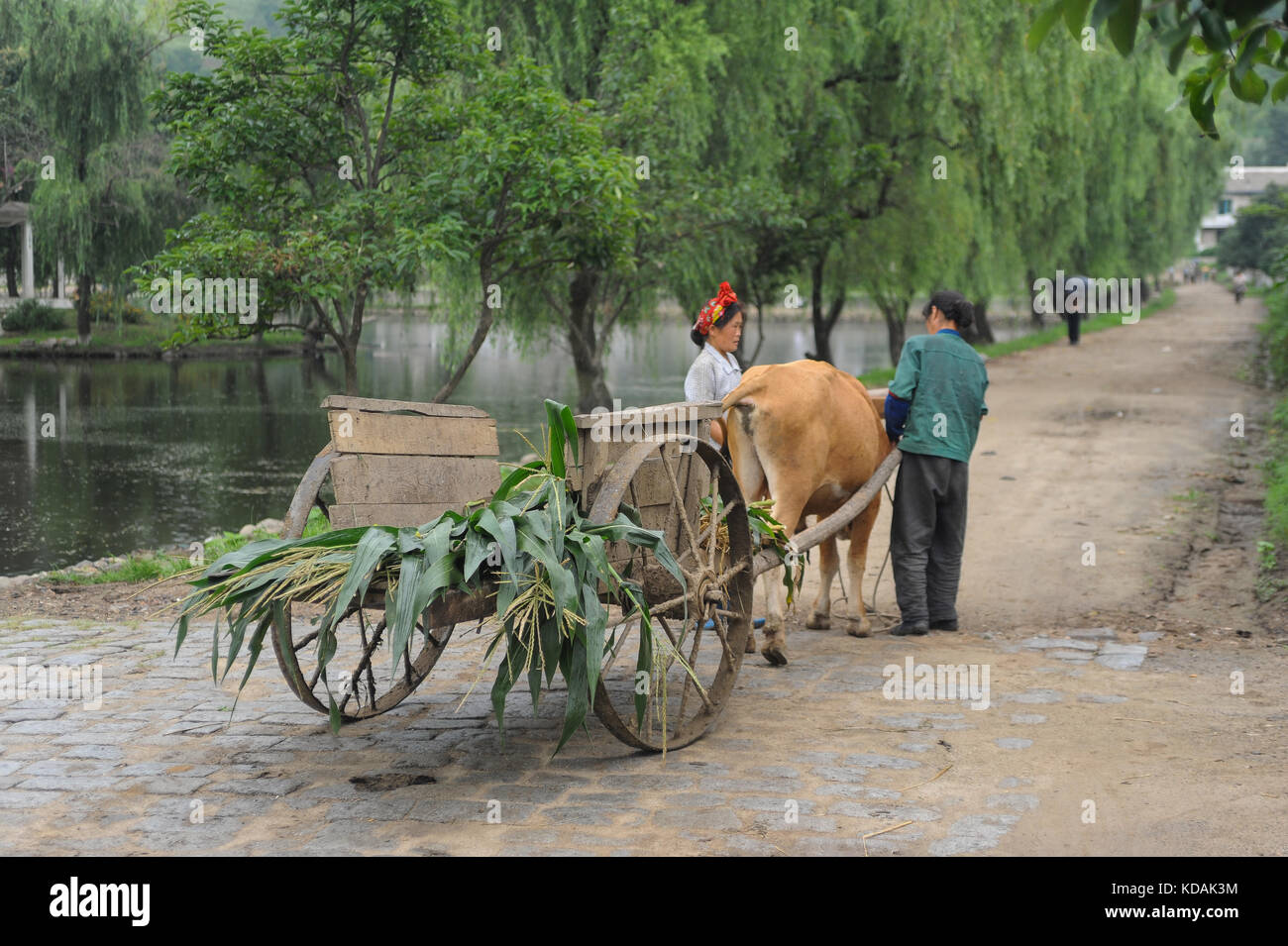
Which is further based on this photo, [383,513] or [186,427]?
[186,427]

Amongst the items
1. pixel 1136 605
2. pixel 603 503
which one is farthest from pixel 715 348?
pixel 1136 605

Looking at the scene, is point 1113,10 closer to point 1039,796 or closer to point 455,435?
point 1039,796

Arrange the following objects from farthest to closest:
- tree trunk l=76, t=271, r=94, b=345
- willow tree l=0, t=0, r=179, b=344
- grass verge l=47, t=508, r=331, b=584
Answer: tree trunk l=76, t=271, r=94, b=345, willow tree l=0, t=0, r=179, b=344, grass verge l=47, t=508, r=331, b=584

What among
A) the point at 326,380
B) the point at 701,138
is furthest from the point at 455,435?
the point at 326,380

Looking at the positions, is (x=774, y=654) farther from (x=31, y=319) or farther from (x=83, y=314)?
(x=31, y=319)

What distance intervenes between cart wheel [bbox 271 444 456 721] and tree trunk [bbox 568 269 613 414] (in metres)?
10.5

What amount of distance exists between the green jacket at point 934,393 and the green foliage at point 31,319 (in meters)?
34.7

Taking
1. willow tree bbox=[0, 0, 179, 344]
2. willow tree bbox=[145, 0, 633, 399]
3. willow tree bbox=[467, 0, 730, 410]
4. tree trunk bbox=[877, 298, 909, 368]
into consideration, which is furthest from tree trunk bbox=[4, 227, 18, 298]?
willow tree bbox=[145, 0, 633, 399]

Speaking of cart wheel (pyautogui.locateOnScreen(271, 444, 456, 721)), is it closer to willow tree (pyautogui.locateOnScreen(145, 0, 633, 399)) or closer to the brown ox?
the brown ox

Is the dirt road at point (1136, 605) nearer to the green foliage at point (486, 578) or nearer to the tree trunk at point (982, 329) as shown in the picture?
the green foliage at point (486, 578)

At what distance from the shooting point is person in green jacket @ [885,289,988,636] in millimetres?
7316

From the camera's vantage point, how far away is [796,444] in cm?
692

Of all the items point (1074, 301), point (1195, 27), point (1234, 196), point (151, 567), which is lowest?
point (151, 567)

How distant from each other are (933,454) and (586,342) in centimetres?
1056
